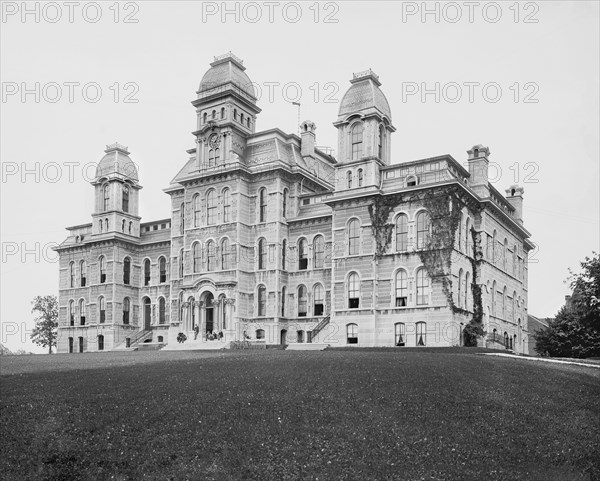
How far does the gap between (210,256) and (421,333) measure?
19.9 meters

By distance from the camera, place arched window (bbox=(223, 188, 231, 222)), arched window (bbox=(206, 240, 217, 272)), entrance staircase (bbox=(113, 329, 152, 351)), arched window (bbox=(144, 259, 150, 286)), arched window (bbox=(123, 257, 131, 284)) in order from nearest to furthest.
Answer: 1. arched window (bbox=(223, 188, 231, 222))
2. arched window (bbox=(206, 240, 217, 272))
3. entrance staircase (bbox=(113, 329, 152, 351))
4. arched window (bbox=(123, 257, 131, 284))
5. arched window (bbox=(144, 259, 150, 286))

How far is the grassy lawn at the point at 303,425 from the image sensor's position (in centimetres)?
1825

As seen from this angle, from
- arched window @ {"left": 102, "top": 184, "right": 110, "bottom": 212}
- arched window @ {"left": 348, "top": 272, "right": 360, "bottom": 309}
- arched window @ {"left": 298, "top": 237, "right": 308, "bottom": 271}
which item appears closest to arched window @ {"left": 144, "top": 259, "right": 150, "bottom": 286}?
arched window @ {"left": 102, "top": 184, "right": 110, "bottom": 212}

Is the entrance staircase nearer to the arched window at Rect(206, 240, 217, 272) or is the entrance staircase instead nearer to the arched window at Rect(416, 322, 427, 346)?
the arched window at Rect(206, 240, 217, 272)

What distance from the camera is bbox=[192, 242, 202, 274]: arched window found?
59656mm

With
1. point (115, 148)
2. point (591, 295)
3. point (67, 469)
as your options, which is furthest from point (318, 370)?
point (115, 148)

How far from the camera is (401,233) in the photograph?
50.8 m

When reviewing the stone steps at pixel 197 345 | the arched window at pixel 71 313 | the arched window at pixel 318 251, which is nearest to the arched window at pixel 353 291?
the arched window at pixel 318 251

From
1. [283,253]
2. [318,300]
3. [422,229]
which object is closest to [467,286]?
[422,229]

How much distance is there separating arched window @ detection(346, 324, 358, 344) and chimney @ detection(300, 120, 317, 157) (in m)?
18.5

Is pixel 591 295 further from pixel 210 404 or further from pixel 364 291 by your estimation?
pixel 210 404

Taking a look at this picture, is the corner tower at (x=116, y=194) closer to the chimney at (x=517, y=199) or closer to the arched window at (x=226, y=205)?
the arched window at (x=226, y=205)

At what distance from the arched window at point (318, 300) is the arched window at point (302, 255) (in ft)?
6.84

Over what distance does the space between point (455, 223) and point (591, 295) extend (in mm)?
10090
